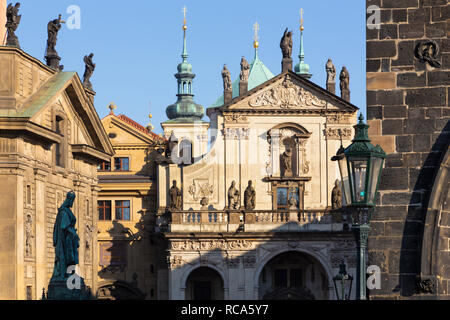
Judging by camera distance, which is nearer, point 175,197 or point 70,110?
point 70,110

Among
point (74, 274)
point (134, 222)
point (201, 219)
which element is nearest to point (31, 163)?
point (74, 274)

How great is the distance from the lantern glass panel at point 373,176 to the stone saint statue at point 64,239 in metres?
23.3

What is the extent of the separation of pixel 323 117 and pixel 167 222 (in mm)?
10931

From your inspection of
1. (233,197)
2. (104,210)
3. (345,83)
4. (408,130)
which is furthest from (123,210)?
(408,130)

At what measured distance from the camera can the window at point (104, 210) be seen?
2970 inches

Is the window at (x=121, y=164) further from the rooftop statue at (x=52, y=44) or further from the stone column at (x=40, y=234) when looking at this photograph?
the stone column at (x=40, y=234)

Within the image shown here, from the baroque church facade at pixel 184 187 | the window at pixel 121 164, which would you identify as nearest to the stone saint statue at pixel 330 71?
the baroque church facade at pixel 184 187

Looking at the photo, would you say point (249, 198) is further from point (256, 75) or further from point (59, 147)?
point (256, 75)

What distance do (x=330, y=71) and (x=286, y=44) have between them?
3189mm

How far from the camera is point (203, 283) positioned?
7162cm

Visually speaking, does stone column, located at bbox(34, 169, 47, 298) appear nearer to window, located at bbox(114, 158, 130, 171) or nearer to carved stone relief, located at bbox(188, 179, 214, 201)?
carved stone relief, located at bbox(188, 179, 214, 201)

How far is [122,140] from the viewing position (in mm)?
76688

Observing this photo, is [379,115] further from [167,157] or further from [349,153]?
[167,157]

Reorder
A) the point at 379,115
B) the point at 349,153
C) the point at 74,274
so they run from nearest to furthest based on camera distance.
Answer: the point at 349,153 < the point at 379,115 < the point at 74,274
